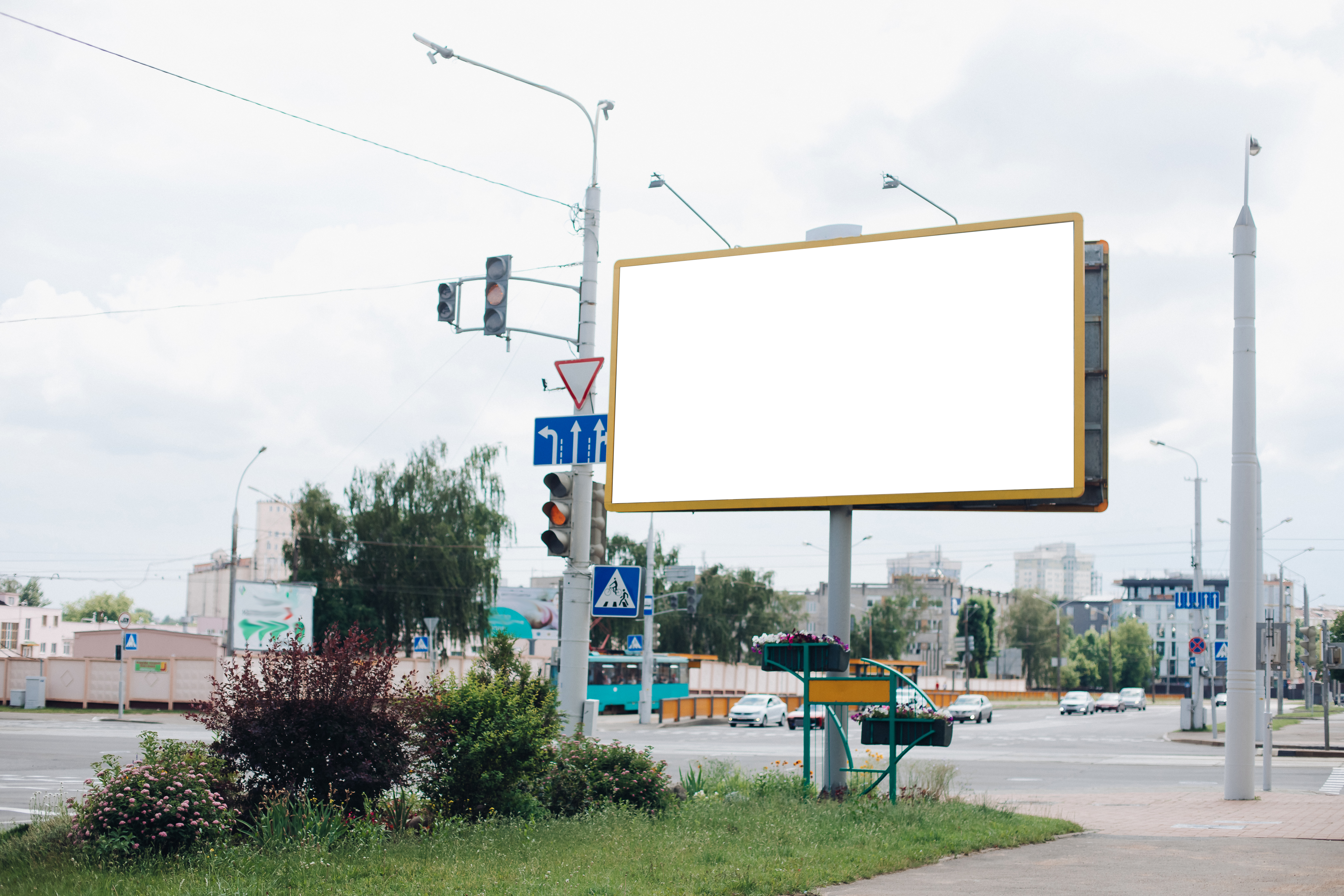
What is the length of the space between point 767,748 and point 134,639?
24.3m

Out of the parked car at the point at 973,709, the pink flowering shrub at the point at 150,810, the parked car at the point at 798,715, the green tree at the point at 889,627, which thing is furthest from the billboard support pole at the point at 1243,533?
the green tree at the point at 889,627

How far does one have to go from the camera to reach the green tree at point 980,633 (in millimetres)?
127831

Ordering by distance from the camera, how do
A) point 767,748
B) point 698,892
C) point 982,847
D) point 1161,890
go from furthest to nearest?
point 767,748 → point 982,847 → point 1161,890 → point 698,892

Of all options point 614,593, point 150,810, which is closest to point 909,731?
point 614,593

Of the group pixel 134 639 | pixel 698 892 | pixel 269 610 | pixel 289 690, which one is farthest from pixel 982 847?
pixel 269 610

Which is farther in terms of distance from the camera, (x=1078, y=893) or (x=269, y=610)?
(x=269, y=610)

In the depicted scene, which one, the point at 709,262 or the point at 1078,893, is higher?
the point at 709,262

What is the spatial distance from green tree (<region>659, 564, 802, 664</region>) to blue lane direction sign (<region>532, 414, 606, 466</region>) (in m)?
77.5

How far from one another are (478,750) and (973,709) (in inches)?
1995

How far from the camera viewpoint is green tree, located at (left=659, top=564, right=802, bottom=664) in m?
93.1

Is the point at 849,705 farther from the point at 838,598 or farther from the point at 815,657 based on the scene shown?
the point at 838,598

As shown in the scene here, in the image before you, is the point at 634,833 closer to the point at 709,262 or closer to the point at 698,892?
the point at 698,892

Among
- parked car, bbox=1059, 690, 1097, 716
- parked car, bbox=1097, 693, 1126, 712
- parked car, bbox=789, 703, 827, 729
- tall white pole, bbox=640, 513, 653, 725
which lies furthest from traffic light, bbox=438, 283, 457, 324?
parked car, bbox=1097, 693, 1126, 712

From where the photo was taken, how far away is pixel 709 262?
52.5ft
